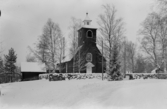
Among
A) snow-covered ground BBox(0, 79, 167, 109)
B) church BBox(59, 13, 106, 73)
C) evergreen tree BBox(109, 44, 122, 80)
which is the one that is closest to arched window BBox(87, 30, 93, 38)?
church BBox(59, 13, 106, 73)

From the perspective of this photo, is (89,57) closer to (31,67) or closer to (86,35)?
(86,35)

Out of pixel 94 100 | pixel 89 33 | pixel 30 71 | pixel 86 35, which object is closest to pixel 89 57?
pixel 86 35

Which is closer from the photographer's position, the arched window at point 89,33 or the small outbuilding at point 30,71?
the arched window at point 89,33

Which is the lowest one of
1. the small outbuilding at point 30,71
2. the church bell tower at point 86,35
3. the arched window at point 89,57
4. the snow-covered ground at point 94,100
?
the snow-covered ground at point 94,100

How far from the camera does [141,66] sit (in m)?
69.2

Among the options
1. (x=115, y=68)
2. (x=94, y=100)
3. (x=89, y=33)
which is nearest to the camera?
(x=94, y=100)

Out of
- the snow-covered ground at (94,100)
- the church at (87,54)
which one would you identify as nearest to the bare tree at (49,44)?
the church at (87,54)

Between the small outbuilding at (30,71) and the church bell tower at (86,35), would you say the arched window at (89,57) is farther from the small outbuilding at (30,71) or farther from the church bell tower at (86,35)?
the small outbuilding at (30,71)

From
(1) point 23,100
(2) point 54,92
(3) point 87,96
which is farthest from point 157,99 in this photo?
(1) point 23,100

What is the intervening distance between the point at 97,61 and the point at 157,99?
90.9 ft

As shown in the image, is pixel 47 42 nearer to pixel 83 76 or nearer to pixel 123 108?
pixel 83 76

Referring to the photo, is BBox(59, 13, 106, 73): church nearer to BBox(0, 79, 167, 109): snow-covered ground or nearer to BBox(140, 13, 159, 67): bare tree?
BBox(140, 13, 159, 67): bare tree

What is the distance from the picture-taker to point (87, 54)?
128 ft

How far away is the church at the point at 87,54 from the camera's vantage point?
123 feet
